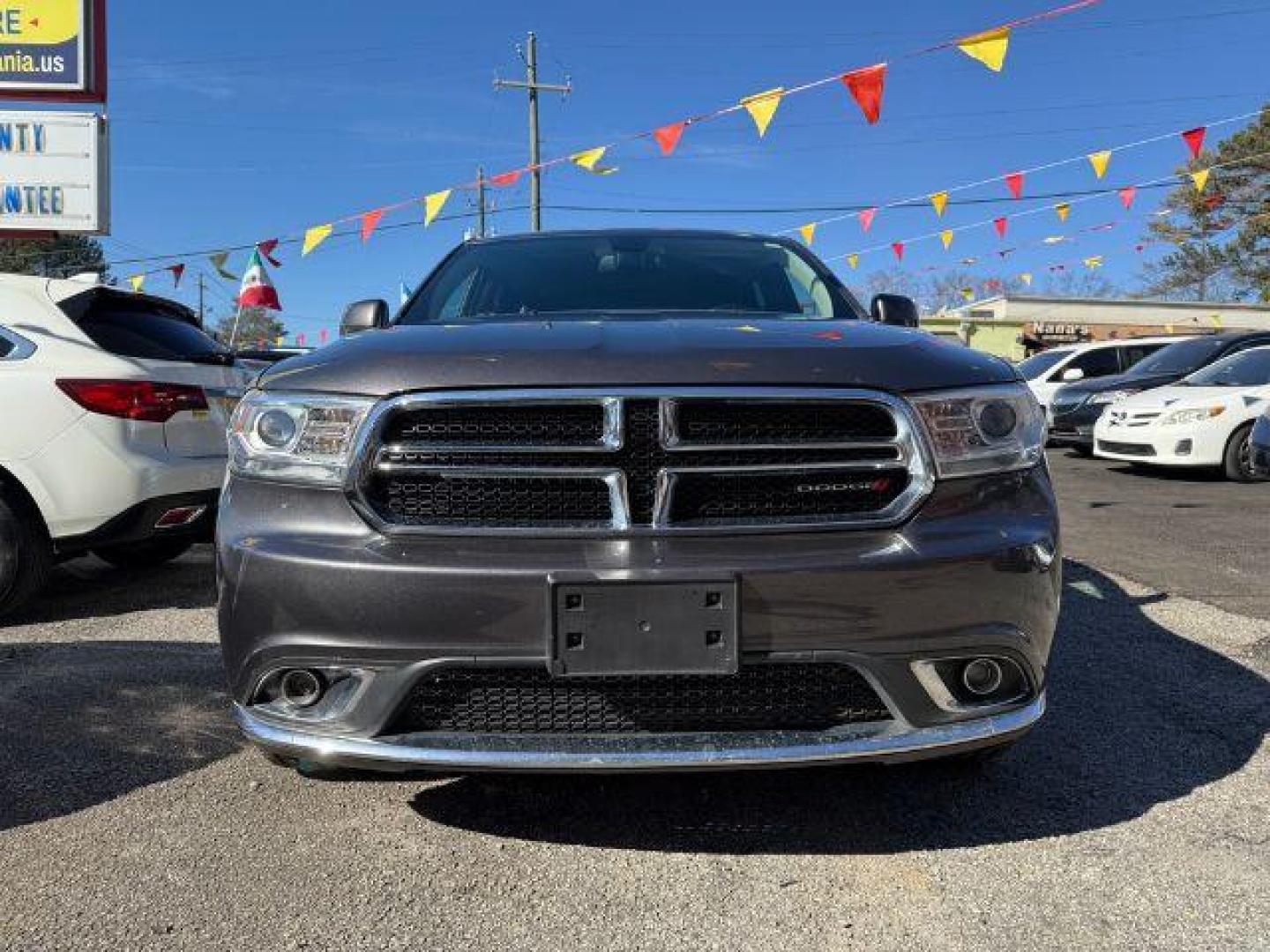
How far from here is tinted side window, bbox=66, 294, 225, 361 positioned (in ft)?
14.4

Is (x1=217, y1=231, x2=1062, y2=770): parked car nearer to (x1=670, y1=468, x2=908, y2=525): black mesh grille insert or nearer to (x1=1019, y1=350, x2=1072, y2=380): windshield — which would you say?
(x1=670, y1=468, x2=908, y2=525): black mesh grille insert

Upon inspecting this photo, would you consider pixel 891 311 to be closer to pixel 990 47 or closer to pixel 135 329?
pixel 135 329

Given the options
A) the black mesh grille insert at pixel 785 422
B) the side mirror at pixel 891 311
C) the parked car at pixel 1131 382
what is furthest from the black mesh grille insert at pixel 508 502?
the parked car at pixel 1131 382

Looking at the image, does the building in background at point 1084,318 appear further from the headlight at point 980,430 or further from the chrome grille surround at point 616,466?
the chrome grille surround at point 616,466

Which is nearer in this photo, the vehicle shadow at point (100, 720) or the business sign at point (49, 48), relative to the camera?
the vehicle shadow at point (100, 720)

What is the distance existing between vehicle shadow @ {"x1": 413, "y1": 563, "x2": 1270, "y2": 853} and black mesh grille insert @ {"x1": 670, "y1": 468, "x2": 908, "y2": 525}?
729 mm

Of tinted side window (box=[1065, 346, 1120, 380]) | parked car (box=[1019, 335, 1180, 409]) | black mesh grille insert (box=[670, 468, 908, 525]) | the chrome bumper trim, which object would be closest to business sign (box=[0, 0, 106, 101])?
the chrome bumper trim

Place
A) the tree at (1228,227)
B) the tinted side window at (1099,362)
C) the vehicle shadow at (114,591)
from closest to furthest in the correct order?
the vehicle shadow at (114,591), the tinted side window at (1099,362), the tree at (1228,227)

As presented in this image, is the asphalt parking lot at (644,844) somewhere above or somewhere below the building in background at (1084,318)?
below

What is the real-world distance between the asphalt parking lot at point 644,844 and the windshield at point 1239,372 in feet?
25.7

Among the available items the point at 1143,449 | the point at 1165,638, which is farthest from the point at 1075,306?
the point at 1165,638

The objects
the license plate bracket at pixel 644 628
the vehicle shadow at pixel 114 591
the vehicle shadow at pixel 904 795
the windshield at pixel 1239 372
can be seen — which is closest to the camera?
the license plate bracket at pixel 644 628

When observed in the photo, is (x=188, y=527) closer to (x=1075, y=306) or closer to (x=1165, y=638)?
(x=1165, y=638)

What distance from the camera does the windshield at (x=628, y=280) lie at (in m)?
3.27
